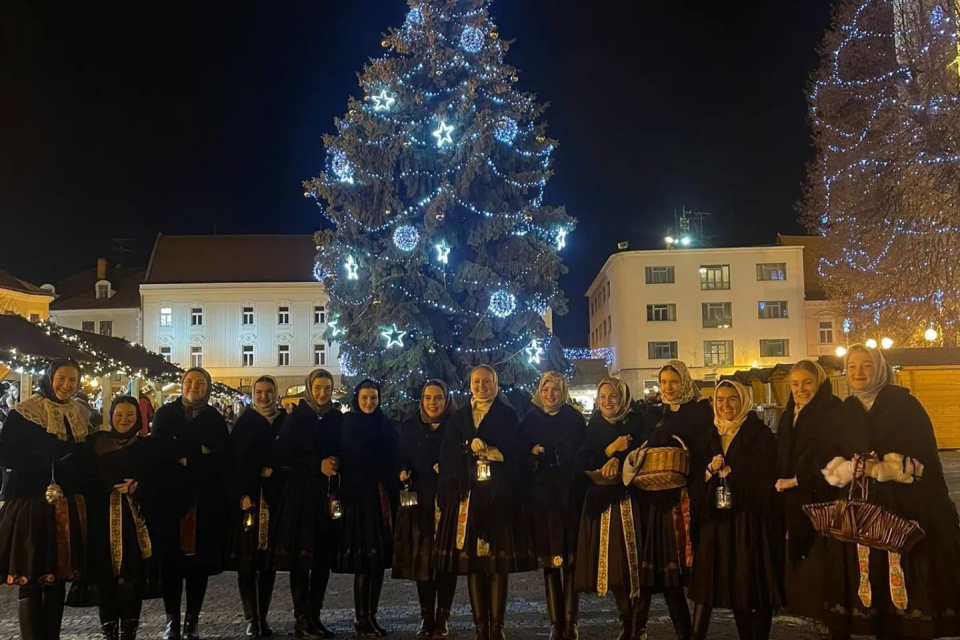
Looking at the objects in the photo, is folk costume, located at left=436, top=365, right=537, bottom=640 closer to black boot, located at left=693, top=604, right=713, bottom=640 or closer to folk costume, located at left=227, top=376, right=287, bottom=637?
black boot, located at left=693, top=604, right=713, bottom=640

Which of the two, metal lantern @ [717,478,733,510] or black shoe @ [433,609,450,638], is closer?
metal lantern @ [717,478,733,510]

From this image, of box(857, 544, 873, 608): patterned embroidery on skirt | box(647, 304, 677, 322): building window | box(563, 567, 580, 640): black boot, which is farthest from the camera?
box(647, 304, 677, 322): building window

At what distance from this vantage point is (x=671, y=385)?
17.7ft

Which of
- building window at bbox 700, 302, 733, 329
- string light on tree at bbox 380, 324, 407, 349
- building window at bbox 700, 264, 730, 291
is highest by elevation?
building window at bbox 700, 264, 730, 291

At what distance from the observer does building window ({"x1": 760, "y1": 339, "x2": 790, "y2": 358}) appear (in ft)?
153

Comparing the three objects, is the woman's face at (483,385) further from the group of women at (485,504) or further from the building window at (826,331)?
the building window at (826,331)

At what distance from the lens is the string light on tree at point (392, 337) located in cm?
1415

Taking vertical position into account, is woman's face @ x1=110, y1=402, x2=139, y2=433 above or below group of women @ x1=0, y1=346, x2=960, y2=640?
above

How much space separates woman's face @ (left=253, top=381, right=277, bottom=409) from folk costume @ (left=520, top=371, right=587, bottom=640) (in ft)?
6.92

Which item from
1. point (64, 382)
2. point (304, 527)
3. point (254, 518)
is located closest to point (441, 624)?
point (304, 527)

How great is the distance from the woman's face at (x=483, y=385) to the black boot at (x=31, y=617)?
319cm

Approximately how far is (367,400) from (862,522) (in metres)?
3.55

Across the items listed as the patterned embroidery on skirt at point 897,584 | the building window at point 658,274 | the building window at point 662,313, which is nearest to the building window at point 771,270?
the building window at point 658,274

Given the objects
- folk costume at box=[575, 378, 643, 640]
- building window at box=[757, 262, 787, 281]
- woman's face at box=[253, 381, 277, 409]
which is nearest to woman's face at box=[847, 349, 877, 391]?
folk costume at box=[575, 378, 643, 640]
